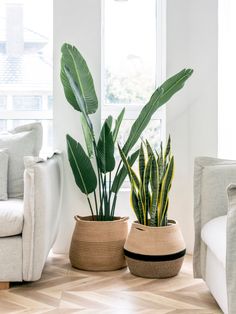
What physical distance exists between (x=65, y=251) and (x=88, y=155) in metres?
0.73

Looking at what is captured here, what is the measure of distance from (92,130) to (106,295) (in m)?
1.06

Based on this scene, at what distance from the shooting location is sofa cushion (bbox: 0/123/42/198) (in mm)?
3389

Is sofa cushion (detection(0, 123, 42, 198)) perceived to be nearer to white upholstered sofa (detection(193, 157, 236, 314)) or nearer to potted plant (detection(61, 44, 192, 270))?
potted plant (detection(61, 44, 192, 270))

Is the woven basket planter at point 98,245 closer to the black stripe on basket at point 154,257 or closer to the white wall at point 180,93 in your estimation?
the black stripe on basket at point 154,257

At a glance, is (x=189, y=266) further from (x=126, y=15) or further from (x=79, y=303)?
(x=126, y=15)

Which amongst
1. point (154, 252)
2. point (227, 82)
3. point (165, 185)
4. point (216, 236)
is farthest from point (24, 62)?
point (216, 236)

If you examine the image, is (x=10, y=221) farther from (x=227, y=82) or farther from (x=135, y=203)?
(x=227, y=82)

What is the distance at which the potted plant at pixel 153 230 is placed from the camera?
316cm

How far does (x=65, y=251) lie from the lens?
12.5 ft

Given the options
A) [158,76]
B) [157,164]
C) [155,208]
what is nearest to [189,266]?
[155,208]

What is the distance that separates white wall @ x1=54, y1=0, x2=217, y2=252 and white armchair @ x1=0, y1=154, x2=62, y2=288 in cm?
88

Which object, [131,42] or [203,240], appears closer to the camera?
[203,240]

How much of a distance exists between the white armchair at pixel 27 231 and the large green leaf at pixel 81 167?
0.54 meters

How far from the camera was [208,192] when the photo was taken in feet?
9.12
